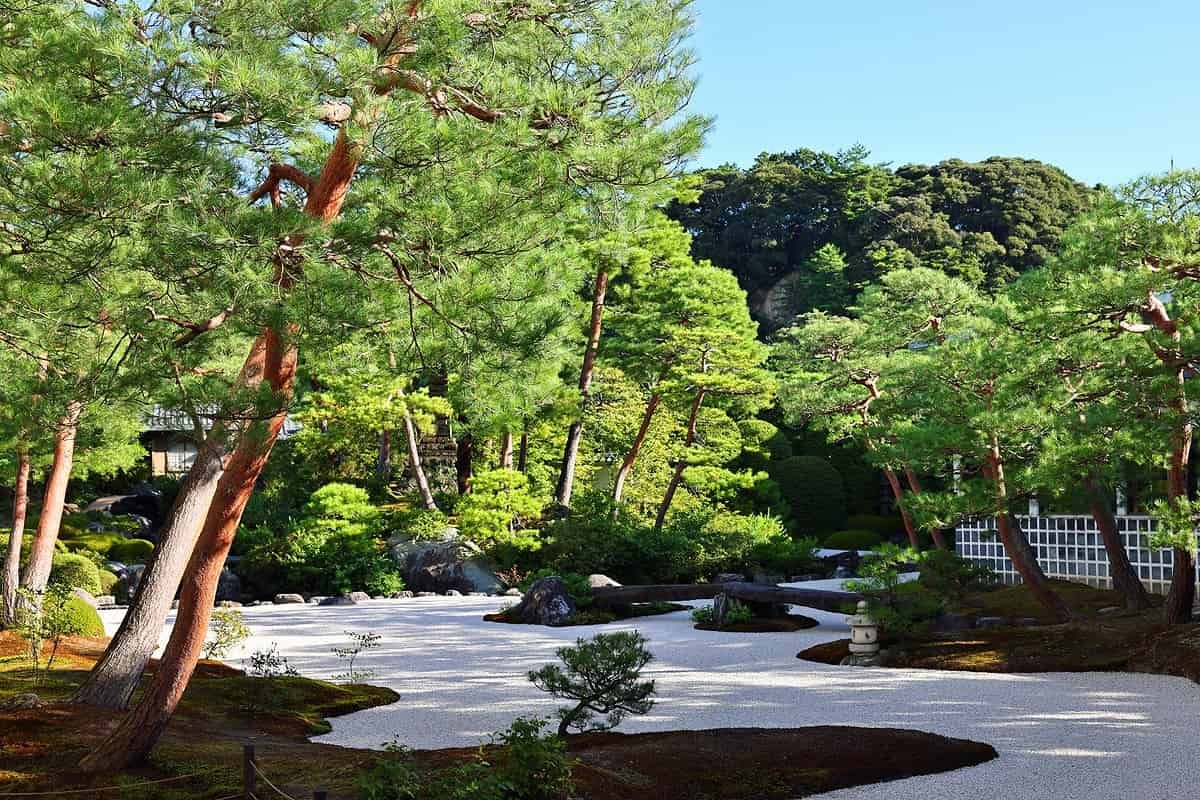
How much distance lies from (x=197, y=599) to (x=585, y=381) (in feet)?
42.7

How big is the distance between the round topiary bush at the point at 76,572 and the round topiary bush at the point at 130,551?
288 cm

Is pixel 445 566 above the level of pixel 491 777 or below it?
above

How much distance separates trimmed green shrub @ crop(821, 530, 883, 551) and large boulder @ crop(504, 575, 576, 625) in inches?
378

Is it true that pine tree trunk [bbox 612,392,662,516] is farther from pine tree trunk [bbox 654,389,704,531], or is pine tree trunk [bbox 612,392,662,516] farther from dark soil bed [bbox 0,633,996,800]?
dark soil bed [bbox 0,633,996,800]

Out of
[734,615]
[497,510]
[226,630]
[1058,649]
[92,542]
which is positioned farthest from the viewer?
[92,542]

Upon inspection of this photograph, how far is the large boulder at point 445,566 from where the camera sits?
53.8 feet

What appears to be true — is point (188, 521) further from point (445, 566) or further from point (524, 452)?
point (524, 452)

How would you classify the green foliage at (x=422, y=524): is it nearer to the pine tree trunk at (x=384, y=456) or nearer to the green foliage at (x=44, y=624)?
the pine tree trunk at (x=384, y=456)

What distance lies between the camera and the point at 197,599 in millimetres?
5074

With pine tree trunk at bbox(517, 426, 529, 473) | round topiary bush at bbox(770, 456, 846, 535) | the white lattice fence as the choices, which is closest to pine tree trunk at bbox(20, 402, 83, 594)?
the white lattice fence

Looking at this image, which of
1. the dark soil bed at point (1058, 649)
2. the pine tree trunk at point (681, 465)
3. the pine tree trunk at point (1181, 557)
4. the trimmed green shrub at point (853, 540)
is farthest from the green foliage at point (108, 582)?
the pine tree trunk at point (1181, 557)

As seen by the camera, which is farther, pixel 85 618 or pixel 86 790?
pixel 85 618

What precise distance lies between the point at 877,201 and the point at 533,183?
91.2ft

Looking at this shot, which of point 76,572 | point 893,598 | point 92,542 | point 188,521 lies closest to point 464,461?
point 92,542
